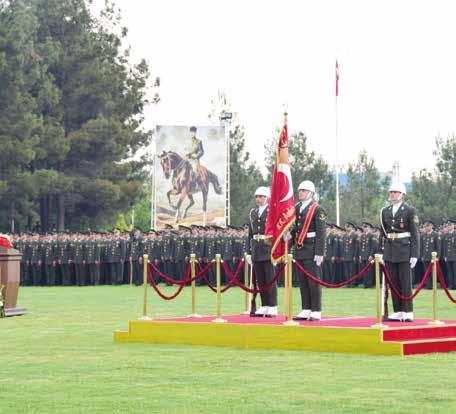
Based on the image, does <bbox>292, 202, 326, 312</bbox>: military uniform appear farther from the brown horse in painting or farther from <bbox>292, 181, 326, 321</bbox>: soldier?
the brown horse in painting

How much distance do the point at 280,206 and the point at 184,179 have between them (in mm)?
25616

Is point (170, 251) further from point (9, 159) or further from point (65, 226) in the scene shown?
point (65, 226)

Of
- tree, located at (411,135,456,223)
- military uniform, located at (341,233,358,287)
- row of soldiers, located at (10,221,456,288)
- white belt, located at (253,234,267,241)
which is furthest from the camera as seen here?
tree, located at (411,135,456,223)

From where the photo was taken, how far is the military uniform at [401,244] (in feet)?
49.0

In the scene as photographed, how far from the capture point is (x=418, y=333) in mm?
13867

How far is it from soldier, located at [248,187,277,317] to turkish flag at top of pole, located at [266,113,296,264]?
429 millimetres

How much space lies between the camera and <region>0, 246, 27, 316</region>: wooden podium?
21.2 m

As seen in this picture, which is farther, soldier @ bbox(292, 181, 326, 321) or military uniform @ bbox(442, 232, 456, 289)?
military uniform @ bbox(442, 232, 456, 289)

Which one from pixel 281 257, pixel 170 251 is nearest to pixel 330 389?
pixel 281 257

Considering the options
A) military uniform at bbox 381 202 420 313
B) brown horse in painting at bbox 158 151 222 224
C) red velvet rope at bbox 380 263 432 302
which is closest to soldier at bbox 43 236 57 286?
brown horse in painting at bbox 158 151 222 224

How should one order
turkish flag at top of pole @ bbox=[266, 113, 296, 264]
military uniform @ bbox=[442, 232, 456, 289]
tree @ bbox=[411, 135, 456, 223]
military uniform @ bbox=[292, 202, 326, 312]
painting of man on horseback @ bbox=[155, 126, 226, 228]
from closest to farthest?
military uniform @ bbox=[292, 202, 326, 312] → turkish flag at top of pole @ bbox=[266, 113, 296, 264] → military uniform @ bbox=[442, 232, 456, 289] → painting of man on horseback @ bbox=[155, 126, 226, 228] → tree @ bbox=[411, 135, 456, 223]

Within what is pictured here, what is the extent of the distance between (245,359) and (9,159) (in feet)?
121

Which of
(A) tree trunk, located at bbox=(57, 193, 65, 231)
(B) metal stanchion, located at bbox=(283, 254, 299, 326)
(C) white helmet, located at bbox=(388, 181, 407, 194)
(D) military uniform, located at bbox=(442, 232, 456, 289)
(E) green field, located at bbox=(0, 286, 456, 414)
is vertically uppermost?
(A) tree trunk, located at bbox=(57, 193, 65, 231)

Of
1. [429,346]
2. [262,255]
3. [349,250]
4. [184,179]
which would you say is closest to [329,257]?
[349,250]
